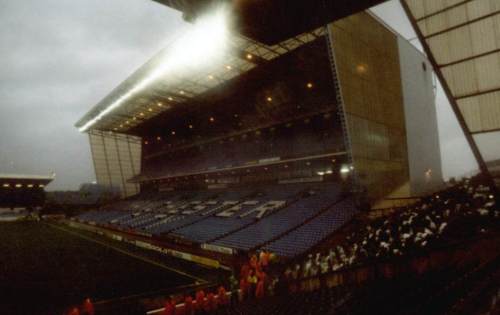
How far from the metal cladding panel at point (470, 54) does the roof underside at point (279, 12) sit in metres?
6.39

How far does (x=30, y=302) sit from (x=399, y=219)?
15.0 meters

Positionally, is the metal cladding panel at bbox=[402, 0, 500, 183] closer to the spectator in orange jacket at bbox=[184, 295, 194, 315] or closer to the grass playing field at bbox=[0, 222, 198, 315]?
the spectator in orange jacket at bbox=[184, 295, 194, 315]

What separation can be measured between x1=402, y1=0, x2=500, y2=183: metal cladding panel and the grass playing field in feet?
41.9

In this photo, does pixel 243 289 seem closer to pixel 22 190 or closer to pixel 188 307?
pixel 188 307

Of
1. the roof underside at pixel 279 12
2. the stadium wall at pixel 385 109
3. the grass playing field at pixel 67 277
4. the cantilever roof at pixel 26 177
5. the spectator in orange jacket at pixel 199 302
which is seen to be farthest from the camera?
the cantilever roof at pixel 26 177

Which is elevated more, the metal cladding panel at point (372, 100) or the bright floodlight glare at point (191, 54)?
the bright floodlight glare at point (191, 54)

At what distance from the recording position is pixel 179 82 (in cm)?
2778

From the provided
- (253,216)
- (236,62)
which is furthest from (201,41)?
(253,216)

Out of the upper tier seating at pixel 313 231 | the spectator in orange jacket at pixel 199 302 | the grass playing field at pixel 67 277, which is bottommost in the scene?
the grass playing field at pixel 67 277

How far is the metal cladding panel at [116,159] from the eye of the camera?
4625cm

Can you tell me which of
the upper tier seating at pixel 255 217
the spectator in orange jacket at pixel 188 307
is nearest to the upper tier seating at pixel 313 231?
the upper tier seating at pixel 255 217

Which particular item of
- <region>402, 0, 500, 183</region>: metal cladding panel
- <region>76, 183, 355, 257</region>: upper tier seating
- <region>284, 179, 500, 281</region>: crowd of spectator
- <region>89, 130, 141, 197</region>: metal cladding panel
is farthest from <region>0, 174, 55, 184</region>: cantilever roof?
<region>402, 0, 500, 183</region>: metal cladding panel

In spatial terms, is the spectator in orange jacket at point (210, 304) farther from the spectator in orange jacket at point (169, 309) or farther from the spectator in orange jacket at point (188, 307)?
the spectator in orange jacket at point (169, 309)

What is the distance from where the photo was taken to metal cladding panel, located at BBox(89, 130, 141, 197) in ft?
152
